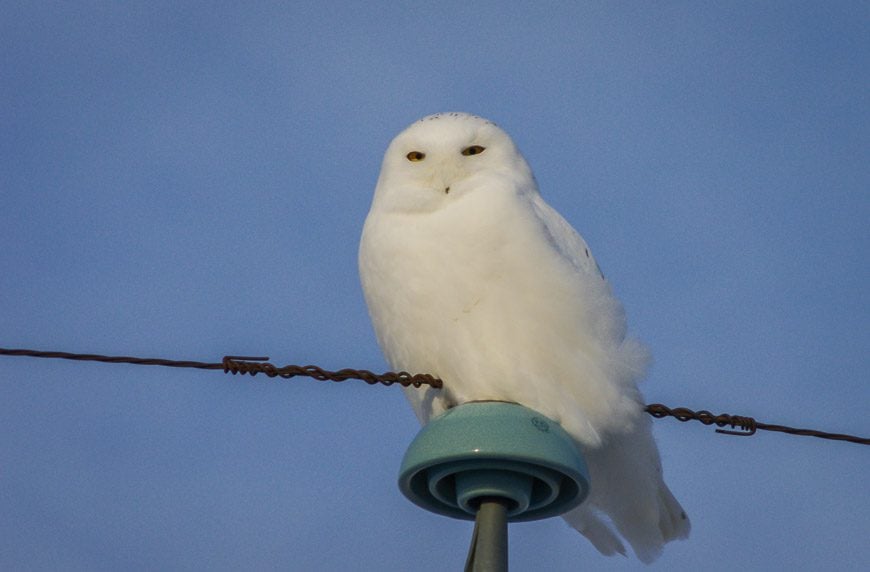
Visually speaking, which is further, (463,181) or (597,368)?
(463,181)

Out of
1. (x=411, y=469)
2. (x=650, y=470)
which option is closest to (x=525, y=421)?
(x=411, y=469)

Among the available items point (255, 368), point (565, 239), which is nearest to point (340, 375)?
point (255, 368)

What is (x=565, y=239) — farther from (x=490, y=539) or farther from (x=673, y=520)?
(x=490, y=539)

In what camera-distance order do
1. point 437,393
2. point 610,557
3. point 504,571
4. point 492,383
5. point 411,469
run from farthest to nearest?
point 610,557 < point 437,393 < point 492,383 < point 411,469 < point 504,571

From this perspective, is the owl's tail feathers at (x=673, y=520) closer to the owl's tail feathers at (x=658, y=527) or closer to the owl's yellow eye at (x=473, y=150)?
the owl's tail feathers at (x=658, y=527)

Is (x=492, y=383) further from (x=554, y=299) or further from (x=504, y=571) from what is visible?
(x=504, y=571)

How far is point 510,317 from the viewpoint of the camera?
14.1 ft

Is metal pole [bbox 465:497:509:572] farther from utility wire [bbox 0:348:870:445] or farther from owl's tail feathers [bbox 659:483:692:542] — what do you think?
owl's tail feathers [bbox 659:483:692:542]

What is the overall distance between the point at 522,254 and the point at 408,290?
0.42 meters

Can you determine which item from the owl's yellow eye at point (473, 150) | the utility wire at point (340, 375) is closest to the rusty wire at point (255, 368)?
the utility wire at point (340, 375)

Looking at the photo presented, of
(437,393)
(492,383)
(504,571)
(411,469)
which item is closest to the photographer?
(504,571)

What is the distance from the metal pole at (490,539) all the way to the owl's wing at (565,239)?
57.9 inches

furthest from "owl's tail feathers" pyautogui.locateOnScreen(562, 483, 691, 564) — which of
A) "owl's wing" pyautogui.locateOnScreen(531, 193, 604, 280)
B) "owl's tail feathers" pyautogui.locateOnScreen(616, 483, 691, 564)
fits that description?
"owl's wing" pyautogui.locateOnScreen(531, 193, 604, 280)

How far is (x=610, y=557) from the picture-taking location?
5.11m
